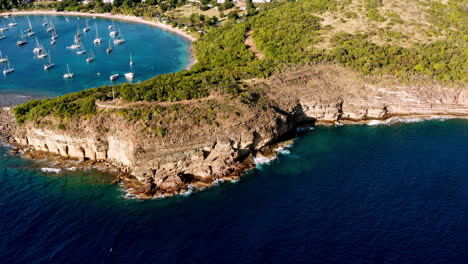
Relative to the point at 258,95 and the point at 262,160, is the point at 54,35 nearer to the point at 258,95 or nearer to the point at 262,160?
the point at 258,95

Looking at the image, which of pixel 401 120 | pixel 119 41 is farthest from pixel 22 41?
pixel 401 120

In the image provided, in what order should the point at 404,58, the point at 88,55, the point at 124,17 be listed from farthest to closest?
the point at 124,17, the point at 88,55, the point at 404,58

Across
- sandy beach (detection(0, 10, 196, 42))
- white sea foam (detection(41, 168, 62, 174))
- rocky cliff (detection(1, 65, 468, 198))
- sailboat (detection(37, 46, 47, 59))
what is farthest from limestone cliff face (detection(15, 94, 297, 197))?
sandy beach (detection(0, 10, 196, 42))

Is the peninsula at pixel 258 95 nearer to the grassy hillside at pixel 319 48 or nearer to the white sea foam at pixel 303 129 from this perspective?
the grassy hillside at pixel 319 48

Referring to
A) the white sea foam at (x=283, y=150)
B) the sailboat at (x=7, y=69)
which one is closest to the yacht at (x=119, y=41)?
the sailboat at (x=7, y=69)

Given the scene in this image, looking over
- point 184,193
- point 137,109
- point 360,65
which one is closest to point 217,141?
point 184,193
